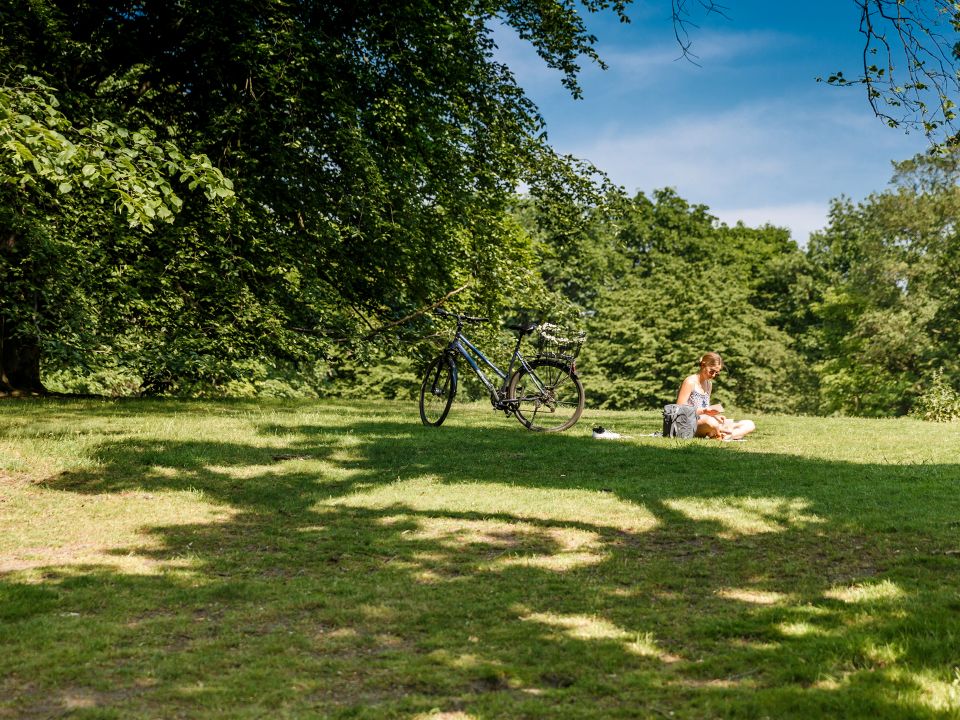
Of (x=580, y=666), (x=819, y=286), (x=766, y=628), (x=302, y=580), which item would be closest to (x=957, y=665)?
(x=766, y=628)

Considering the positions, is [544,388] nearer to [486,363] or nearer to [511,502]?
[486,363]

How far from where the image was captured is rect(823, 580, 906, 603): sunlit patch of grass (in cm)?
488

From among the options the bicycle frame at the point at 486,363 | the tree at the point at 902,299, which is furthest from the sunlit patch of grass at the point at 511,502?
the tree at the point at 902,299

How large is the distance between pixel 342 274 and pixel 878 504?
11412 millimetres

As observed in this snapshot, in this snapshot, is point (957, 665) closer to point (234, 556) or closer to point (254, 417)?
point (234, 556)

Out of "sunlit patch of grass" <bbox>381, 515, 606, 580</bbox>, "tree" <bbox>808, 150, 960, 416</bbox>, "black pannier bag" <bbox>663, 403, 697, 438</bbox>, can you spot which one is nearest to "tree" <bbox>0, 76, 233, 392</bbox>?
"sunlit patch of grass" <bbox>381, 515, 606, 580</bbox>

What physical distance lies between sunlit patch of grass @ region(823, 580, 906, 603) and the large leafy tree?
33.8ft

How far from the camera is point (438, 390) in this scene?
44.3ft

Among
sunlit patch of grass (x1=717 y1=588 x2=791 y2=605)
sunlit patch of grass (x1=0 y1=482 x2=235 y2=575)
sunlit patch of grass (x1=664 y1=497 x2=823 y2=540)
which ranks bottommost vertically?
sunlit patch of grass (x1=0 y1=482 x2=235 y2=575)

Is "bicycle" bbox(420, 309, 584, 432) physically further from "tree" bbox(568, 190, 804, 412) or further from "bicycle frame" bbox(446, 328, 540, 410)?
"tree" bbox(568, 190, 804, 412)

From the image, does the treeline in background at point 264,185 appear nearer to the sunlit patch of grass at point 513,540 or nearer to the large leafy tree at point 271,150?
the large leafy tree at point 271,150

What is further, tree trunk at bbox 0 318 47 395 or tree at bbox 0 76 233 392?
tree trunk at bbox 0 318 47 395

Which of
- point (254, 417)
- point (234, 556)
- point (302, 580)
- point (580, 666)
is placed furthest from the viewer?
point (254, 417)

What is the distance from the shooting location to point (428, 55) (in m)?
14.9
